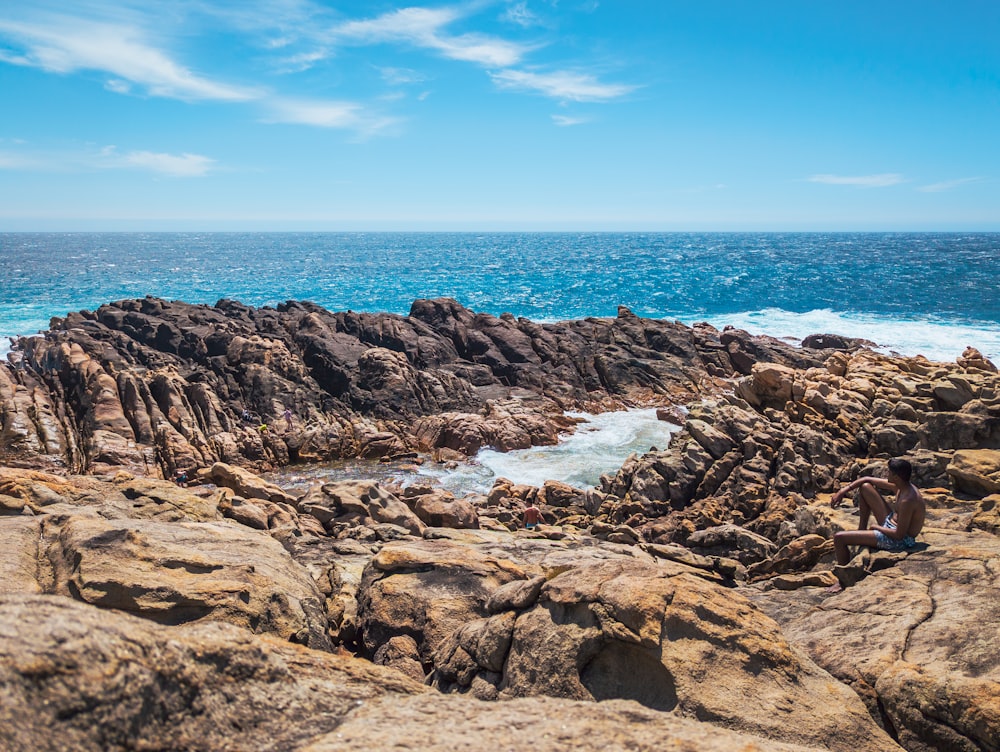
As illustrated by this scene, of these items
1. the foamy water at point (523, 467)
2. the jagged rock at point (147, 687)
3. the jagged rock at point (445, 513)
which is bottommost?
the foamy water at point (523, 467)

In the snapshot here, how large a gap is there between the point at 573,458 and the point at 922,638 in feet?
76.3

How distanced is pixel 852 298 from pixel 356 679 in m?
83.4

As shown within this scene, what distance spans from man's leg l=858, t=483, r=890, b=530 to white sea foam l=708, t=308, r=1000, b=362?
1605 inches

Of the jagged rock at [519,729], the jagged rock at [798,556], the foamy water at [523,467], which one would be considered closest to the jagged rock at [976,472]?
the jagged rock at [798,556]

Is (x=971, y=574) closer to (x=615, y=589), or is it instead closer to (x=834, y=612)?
(x=834, y=612)

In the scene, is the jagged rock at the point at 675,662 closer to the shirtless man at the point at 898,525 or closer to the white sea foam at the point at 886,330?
the shirtless man at the point at 898,525

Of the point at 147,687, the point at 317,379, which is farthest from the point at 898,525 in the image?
the point at 317,379

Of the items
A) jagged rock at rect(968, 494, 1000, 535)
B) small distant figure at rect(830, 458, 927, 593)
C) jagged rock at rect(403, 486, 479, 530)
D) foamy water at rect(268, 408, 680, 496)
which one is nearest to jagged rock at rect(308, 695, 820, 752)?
small distant figure at rect(830, 458, 927, 593)

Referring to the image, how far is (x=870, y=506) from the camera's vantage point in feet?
35.2

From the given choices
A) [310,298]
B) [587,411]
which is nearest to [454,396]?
[587,411]

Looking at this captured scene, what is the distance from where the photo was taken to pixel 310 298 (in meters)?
82.9

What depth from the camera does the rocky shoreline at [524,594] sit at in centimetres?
350

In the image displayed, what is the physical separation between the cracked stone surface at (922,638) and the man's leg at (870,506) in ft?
2.43

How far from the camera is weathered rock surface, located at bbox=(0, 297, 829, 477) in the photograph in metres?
29.4
